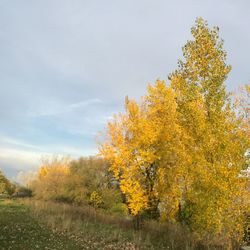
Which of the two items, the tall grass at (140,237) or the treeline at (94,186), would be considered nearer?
the tall grass at (140,237)

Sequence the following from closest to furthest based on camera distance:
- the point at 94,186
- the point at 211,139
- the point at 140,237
→ the point at 211,139 < the point at 140,237 < the point at 94,186

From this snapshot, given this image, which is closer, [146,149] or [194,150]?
[194,150]

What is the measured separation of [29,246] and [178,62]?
1334 cm

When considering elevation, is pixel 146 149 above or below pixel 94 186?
above

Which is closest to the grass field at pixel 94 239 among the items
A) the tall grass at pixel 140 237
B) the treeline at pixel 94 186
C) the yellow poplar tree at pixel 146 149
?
the tall grass at pixel 140 237

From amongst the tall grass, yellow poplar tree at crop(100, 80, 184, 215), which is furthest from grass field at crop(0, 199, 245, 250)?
yellow poplar tree at crop(100, 80, 184, 215)

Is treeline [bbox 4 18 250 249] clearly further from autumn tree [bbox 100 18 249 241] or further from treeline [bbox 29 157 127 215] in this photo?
treeline [bbox 29 157 127 215]

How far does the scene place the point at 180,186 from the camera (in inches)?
835

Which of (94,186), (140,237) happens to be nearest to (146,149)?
(140,237)

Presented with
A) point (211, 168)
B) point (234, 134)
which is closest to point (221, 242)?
point (211, 168)

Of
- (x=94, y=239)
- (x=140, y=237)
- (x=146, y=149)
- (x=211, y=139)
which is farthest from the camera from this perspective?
(x=146, y=149)

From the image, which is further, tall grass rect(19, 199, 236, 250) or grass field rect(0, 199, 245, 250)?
tall grass rect(19, 199, 236, 250)

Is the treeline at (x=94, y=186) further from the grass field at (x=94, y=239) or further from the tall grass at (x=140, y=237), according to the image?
the grass field at (x=94, y=239)

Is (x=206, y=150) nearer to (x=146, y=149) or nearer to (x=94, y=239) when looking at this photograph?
(x=146, y=149)
